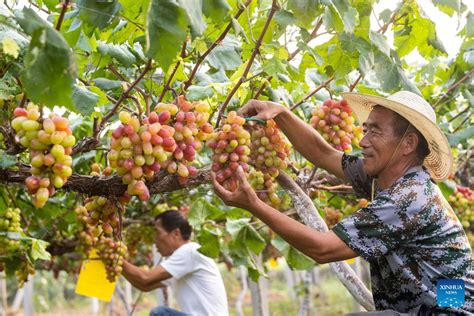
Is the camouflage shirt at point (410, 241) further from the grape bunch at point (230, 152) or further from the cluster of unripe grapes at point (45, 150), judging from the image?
the cluster of unripe grapes at point (45, 150)

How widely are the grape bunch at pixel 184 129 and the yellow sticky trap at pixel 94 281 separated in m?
1.67

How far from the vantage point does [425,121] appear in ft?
8.52

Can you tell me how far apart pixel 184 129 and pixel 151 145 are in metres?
0.19

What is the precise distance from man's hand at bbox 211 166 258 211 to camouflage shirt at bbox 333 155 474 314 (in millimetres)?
371

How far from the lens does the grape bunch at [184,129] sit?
2.21 m

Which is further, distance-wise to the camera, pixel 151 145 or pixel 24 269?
pixel 24 269

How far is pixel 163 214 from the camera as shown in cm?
492

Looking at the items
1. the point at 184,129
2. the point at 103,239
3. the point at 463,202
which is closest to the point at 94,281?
the point at 103,239

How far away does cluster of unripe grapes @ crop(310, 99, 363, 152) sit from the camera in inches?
123

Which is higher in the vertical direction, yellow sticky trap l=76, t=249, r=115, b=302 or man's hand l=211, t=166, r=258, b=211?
man's hand l=211, t=166, r=258, b=211

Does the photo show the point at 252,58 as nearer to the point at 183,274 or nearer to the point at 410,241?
the point at 410,241

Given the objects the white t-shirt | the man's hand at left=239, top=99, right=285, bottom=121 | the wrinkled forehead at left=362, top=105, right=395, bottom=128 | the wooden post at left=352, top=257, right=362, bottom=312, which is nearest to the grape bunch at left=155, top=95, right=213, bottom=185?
the man's hand at left=239, top=99, right=285, bottom=121

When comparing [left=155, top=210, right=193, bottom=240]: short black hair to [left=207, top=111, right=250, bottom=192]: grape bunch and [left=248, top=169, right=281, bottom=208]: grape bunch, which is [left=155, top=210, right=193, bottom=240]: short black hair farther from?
[left=207, top=111, right=250, bottom=192]: grape bunch

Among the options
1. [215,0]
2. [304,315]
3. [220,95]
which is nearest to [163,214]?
[220,95]
